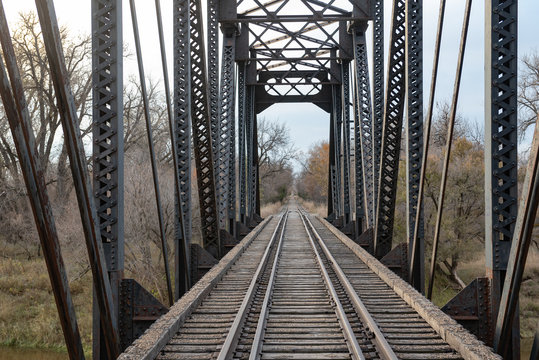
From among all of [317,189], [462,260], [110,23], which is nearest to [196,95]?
[110,23]

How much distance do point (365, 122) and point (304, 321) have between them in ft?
30.7

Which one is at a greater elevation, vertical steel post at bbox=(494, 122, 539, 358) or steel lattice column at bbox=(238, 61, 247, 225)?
steel lattice column at bbox=(238, 61, 247, 225)

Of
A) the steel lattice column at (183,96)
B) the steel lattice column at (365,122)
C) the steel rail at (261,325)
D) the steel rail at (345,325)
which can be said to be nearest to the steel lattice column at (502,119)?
the steel rail at (345,325)

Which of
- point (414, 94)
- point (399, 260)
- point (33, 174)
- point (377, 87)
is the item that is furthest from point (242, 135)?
point (33, 174)

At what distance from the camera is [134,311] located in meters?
5.65

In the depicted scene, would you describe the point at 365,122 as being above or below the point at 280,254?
above

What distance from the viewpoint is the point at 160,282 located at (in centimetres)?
1836

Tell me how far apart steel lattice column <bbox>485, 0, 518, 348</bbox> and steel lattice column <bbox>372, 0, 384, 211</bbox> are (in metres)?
5.88

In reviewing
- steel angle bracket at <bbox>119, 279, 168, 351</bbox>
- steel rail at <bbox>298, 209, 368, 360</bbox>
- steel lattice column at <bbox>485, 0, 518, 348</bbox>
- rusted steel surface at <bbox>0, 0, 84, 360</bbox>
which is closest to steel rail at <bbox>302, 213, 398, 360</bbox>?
steel rail at <bbox>298, 209, 368, 360</bbox>

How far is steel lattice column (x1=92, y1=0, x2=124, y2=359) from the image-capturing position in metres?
5.38

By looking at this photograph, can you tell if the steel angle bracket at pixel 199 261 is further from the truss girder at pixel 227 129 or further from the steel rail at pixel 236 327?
the truss girder at pixel 227 129

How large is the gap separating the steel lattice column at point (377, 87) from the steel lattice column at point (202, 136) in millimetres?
3624

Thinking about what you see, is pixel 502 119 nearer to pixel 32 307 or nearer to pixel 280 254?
pixel 280 254

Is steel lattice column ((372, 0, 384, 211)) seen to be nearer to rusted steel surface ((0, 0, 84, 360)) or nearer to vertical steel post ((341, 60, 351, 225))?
vertical steel post ((341, 60, 351, 225))
